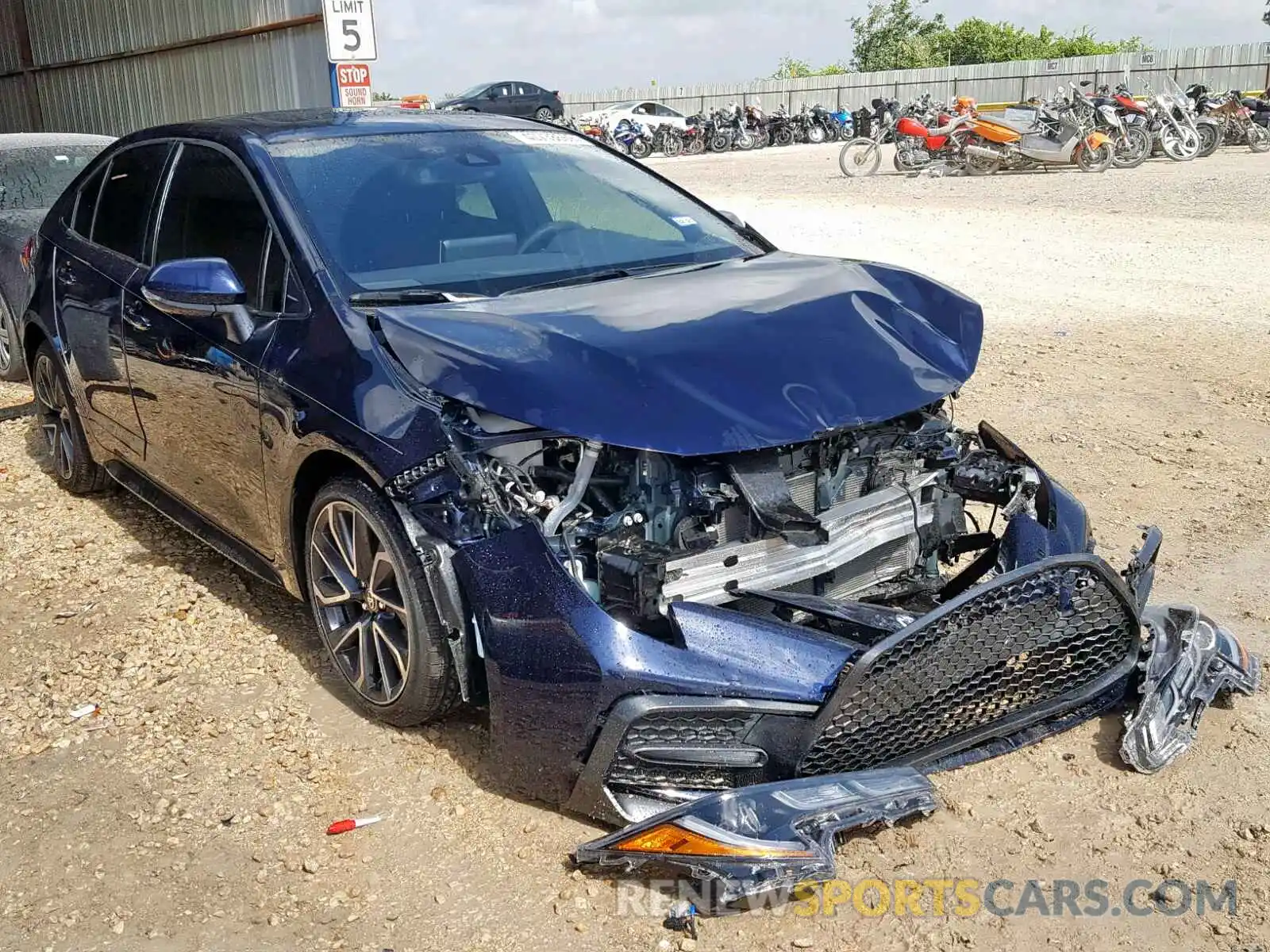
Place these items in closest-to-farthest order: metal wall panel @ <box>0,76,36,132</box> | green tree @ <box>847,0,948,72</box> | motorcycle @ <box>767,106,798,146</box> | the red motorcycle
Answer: metal wall panel @ <box>0,76,36,132</box> → the red motorcycle → motorcycle @ <box>767,106,798,146</box> → green tree @ <box>847,0,948,72</box>

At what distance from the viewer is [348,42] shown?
9.27m

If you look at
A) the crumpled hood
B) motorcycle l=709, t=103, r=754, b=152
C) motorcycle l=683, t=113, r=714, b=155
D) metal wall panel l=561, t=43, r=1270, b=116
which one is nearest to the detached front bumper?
the crumpled hood

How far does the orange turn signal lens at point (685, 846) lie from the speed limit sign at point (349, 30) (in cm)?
798

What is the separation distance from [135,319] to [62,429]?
5.43ft

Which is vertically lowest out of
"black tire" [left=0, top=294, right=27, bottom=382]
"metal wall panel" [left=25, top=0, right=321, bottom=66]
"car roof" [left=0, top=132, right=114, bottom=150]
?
"black tire" [left=0, top=294, right=27, bottom=382]

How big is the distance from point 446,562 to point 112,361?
2379 mm

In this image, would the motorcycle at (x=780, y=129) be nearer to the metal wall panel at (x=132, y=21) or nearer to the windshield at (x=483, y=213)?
the metal wall panel at (x=132, y=21)

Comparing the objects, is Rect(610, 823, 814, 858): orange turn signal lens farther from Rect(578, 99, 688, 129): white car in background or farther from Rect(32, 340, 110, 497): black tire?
Rect(578, 99, 688, 129): white car in background

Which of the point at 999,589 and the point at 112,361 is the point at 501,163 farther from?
the point at 999,589

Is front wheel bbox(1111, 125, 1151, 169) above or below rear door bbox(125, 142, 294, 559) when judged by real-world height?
below

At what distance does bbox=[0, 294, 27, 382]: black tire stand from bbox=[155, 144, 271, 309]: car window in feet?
15.0

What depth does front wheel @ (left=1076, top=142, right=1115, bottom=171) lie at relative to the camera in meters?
20.2

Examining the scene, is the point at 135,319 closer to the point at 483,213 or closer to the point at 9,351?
the point at 483,213

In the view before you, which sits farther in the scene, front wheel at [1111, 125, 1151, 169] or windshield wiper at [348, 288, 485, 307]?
front wheel at [1111, 125, 1151, 169]
